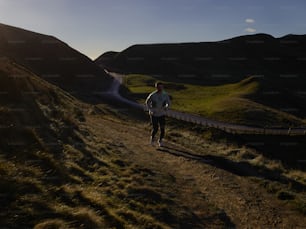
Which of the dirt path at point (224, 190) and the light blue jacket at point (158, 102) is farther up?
the light blue jacket at point (158, 102)

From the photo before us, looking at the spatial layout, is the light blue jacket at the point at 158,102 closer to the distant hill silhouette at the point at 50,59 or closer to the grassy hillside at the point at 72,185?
the grassy hillside at the point at 72,185

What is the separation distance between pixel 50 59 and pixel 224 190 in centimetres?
8289

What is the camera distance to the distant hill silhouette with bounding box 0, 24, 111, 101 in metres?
80.3

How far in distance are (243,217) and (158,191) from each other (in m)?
2.51

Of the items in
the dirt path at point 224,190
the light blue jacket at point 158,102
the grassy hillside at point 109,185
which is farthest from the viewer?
the light blue jacket at point 158,102

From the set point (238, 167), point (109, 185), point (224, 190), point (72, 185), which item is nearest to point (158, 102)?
point (238, 167)

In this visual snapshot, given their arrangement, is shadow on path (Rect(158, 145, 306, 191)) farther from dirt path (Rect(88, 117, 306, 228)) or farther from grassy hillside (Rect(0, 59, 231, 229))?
grassy hillside (Rect(0, 59, 231, 229))

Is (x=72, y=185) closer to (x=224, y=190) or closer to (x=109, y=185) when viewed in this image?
(x=109, y=185)

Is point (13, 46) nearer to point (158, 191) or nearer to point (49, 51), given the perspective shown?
point (49, 51)

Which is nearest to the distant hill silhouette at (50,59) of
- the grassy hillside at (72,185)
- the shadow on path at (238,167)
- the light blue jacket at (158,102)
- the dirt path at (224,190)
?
the shadow on path at (238,167)

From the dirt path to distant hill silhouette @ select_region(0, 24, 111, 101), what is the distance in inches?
2313

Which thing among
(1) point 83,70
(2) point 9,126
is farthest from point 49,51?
(2) point 9,126

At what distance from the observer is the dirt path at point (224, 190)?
1086 cm

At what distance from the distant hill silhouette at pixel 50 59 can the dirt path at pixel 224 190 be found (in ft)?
193
